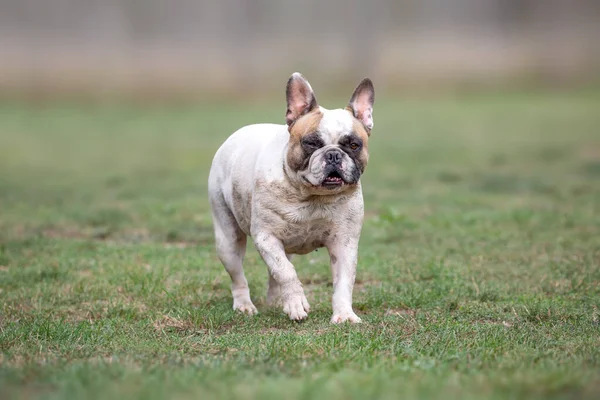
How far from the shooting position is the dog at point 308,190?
6.99 metres

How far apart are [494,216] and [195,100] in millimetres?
28205

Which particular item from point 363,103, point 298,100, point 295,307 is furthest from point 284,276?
point 363,103

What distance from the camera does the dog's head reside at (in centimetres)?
685

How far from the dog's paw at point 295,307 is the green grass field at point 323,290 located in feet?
0.29

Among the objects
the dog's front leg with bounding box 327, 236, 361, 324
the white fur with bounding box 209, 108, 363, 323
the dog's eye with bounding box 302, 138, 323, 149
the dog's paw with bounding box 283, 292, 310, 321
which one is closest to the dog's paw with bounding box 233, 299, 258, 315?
the white fur with bounding box 209, 108, 363, 323

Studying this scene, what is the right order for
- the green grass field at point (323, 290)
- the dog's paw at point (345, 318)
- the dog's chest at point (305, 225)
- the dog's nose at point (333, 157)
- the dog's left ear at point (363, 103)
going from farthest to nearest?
1. the dog's left ear at point (363, 103)
2. the dog's chest at point (305, 225)
3. the dog's paw at point (345, 318)
4. the dog's nose at point (333, 157)
5. the green grass field at point (323, 290)

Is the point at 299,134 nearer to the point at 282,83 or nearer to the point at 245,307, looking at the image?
the point at 245,307

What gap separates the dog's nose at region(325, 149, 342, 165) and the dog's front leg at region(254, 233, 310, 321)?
Result: 857mm

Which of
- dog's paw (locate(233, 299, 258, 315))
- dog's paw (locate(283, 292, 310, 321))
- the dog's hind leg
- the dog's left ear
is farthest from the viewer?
the dog's hind leg

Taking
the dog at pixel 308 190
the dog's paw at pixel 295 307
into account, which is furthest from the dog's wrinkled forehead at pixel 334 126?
the dog's paw at pixel 295 307

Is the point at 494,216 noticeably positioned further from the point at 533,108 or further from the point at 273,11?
the point at 273,11

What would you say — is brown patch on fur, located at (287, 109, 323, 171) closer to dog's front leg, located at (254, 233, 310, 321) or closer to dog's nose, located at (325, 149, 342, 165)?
dog's nose, located at (325, 149, 342, 165)

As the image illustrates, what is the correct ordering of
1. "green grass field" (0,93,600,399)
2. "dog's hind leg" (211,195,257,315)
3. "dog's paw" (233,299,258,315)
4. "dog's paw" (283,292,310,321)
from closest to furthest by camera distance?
"green grass field" (0,93,600,399) → "dog's paw" (283,292,310,321) → "dog's paw" (233,299,258,315) → "dog's hind leg" (211,195,257,315)

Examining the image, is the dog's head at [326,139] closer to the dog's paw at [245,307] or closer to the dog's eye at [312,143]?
the dog's eye at [312,143]
